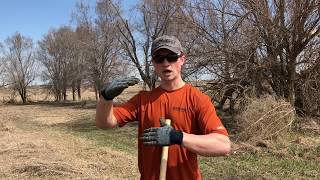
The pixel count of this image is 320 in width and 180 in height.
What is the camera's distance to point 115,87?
2949 mm

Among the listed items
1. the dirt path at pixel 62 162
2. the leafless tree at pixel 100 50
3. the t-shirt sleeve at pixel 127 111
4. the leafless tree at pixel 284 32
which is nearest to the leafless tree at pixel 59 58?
the leafless tree at pixel 100 50

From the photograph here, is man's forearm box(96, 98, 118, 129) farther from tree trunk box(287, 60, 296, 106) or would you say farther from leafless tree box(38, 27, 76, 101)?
leafless tree box(38, 27, 76, 101)

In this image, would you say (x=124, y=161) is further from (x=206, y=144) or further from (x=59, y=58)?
(x=59, y=58)

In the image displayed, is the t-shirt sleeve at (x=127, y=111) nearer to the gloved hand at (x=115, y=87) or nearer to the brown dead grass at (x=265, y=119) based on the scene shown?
the gloved hand at (x=115, y=87)

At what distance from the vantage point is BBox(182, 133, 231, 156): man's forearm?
269 centimetres

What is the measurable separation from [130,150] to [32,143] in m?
2.33

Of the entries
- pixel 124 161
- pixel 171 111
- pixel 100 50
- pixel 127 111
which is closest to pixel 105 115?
pixel 127 111

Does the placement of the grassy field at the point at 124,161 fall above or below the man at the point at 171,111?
below

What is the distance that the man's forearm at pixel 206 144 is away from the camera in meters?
2.69

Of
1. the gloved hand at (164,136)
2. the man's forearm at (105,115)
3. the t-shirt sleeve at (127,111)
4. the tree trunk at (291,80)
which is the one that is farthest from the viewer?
the tree trunk at (291,80)

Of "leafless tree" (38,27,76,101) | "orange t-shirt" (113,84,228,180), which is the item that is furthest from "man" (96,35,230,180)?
"leafless tree" (38,27,76,101)

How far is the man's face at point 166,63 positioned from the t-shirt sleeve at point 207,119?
0.23m

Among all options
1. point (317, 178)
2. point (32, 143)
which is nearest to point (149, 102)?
point (317, 178)

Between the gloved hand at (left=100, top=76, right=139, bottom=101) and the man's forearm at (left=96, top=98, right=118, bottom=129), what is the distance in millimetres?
48
